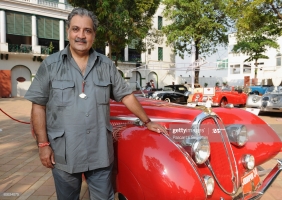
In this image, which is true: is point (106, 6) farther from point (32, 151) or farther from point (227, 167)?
point (227, 167)

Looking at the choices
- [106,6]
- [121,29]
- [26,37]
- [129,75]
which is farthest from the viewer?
[129,75]

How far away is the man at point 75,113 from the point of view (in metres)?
1.67

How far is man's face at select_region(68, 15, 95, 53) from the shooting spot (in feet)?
5.77

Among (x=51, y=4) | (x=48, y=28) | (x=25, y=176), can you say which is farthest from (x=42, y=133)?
(x=51, y=4)

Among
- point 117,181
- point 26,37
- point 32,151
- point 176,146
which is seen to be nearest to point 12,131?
point 32,151

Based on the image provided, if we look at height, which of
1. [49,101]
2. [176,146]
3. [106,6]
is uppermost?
[106,6]

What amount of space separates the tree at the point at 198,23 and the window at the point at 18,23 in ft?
38.3

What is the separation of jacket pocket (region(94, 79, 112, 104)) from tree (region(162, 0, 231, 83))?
19674 millimetres

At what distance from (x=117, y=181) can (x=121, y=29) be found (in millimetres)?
11182

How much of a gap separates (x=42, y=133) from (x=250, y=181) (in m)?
1.78

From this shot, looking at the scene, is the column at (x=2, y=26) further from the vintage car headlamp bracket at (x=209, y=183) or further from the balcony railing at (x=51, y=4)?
the vintage car headlamp bracket at (x=209, y=183)

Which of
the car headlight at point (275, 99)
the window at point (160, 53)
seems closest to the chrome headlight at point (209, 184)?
the car headlight at point (275, 99)

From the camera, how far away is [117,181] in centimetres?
207

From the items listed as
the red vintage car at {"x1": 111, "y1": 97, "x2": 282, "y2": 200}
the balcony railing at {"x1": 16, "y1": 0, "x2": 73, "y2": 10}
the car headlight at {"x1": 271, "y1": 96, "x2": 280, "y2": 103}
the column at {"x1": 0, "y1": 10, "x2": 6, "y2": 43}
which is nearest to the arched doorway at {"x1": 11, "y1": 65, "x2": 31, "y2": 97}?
the column at {"x1": 0, "y1": 10, "x2": 6, "y2": 43}
